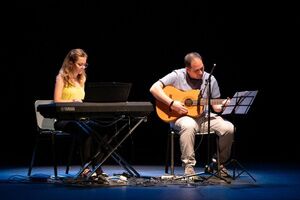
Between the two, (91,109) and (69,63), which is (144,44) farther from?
(91,109)

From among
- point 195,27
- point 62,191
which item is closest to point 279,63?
point 195,27

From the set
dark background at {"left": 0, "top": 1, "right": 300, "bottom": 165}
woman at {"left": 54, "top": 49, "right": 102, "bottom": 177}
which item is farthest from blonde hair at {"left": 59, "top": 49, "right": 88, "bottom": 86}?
dark background at {"left": 0, "top": 1, "right": 300, "bottom": 165}

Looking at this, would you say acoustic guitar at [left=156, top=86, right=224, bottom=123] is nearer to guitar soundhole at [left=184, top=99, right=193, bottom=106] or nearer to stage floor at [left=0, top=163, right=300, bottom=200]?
guitar soundhole at [left=184, top=99, right=193, bottom=106]

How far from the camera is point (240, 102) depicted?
5.40 m

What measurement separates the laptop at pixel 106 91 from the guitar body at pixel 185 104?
0.76m

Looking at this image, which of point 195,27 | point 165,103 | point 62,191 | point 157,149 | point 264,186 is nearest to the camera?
point 62,191

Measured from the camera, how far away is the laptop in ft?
16.8

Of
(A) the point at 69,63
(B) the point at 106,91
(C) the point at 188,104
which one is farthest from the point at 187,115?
(A) the point at 69,63

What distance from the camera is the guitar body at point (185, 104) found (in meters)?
5.90

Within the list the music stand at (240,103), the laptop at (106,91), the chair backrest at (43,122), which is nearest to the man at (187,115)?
the music stand at (240,103)

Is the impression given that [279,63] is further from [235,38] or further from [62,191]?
[62,191]

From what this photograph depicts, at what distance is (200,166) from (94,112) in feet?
7.37

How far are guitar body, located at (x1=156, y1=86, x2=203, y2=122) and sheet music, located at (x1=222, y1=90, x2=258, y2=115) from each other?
433 millimetres

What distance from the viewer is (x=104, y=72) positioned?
8.26 metres
